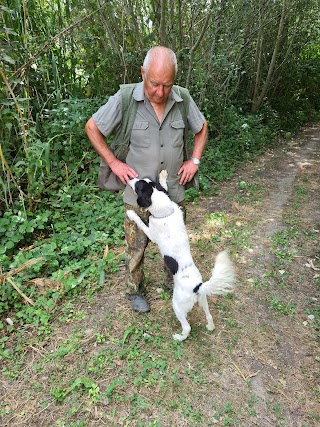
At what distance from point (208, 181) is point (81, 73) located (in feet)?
9.09

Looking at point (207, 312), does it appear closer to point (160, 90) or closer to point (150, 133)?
point (150, 133)

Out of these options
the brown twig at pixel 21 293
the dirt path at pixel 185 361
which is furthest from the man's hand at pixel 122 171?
the brown twig at pixel 21 293

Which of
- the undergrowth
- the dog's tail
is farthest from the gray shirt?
the undergrowth

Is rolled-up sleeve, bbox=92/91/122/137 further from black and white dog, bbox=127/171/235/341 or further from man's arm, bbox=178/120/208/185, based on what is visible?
man's arm, bbox=178/120/208/185

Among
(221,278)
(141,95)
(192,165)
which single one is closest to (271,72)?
(192,165)

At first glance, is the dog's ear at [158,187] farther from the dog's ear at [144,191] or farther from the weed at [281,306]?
the weed at [281,306]

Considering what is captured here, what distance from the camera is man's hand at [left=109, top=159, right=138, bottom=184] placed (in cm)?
246

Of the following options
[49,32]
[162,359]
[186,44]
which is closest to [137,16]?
[186,44]

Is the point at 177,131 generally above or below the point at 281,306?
above

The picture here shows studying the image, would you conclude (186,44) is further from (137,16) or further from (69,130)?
(69,130)

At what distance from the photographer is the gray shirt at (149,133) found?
2406 millimetres

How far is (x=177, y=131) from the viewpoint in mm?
2502

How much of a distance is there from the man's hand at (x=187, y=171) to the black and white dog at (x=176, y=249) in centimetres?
21

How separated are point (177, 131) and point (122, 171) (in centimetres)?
50
